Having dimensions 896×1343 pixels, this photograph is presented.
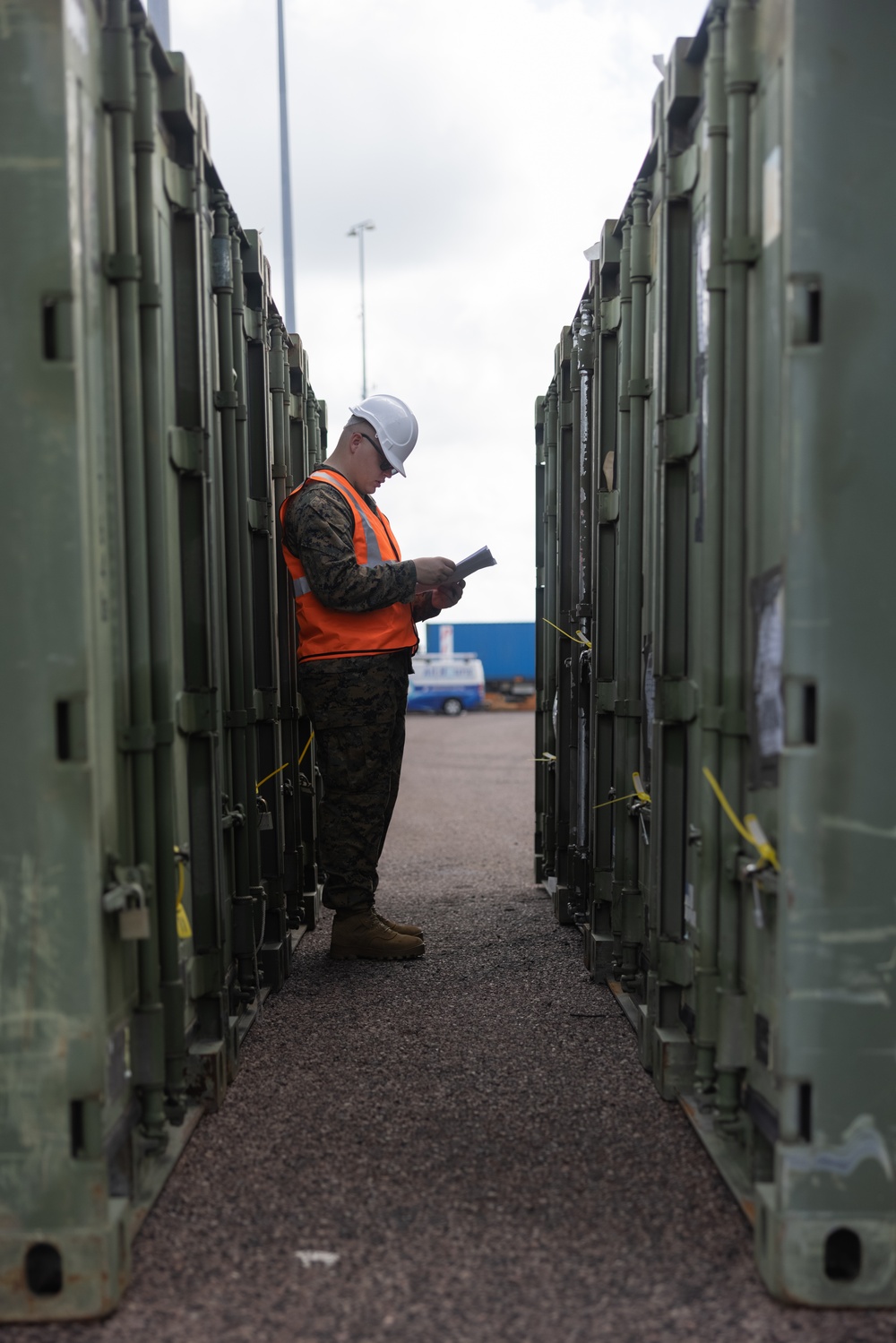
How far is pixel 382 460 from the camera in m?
5.71

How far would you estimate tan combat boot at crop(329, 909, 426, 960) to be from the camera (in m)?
5.68

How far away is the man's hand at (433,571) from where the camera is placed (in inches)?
213

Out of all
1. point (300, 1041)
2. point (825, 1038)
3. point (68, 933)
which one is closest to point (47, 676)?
point (68, 933)

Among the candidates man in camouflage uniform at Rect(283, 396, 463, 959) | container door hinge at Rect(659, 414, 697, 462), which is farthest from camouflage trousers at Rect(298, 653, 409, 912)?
container door hinge at Rect(659, 414, 697, 462)

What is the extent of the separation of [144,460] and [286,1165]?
1990 millimetres

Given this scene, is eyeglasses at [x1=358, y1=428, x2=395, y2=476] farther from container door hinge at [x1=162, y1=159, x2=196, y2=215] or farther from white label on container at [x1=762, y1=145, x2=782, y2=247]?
white label on container at [x1=762, y1=145, x2=782, y2=247]

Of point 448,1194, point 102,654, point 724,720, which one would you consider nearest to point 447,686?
point 448,1194

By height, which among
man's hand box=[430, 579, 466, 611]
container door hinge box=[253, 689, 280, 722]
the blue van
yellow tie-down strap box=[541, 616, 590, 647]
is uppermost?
man's hand box=[430, 579, 466, 611]

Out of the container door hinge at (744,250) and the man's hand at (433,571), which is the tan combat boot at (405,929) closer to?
the man's hand at (433,571)

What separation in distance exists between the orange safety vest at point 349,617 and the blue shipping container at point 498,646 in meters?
30.3

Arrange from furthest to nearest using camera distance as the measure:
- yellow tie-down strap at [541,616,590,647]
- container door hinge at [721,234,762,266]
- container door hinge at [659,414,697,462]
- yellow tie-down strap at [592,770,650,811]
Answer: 1. yellow tie-down strap at [541,616,590,647]
2. yellow tie-down strap at [592,770,650,811]
3. container door hinge at [659,414,697,462]
4. container door hinge at [721,234,762,266]

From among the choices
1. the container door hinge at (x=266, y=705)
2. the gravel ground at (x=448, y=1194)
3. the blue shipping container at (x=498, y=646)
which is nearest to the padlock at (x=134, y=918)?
the gravel ground at (x=448, y=1194)

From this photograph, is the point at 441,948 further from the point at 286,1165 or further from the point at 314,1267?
the point at 314,1267

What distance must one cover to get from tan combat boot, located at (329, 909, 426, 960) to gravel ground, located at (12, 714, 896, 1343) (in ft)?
0.67
